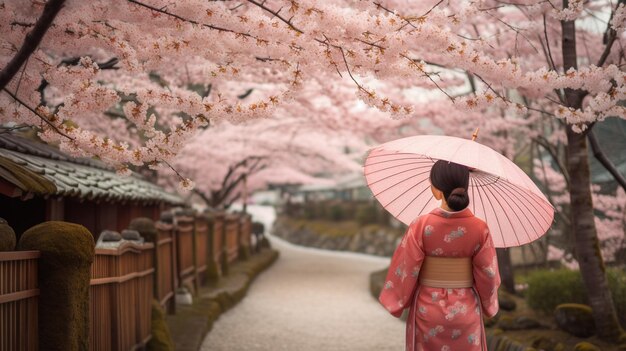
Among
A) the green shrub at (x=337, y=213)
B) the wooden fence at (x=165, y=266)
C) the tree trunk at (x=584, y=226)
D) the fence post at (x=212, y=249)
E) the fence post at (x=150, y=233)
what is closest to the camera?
the tree trunk at (x=584, y=226)

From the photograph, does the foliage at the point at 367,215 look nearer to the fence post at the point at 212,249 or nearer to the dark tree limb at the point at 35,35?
the fence post at the point at 212,249

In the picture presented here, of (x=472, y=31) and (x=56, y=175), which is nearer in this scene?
(x=56, y=175)

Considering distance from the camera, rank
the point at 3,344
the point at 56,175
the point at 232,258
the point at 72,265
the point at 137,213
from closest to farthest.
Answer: the point at 3,344, the point at 72,265, the point at 56,175, the point at 137,213, the point at 232,258

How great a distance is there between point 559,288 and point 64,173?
5.69m

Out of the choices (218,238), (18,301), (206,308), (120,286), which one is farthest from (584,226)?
(218,238)

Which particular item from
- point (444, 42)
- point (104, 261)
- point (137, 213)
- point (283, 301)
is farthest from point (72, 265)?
point (283, 301)

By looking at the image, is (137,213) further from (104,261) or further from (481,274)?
(481,274)

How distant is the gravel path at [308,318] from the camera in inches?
319

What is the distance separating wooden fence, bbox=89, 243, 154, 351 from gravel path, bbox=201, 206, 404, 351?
5.67 feet

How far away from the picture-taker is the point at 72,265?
147 inches

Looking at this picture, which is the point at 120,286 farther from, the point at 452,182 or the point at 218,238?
the point at 218,238

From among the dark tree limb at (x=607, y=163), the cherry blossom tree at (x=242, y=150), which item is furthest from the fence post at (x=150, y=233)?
the cherry blossom tree at (x=242, y=150)

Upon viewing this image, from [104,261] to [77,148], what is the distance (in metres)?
1.01

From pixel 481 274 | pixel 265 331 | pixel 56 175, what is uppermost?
pixel 56 175
